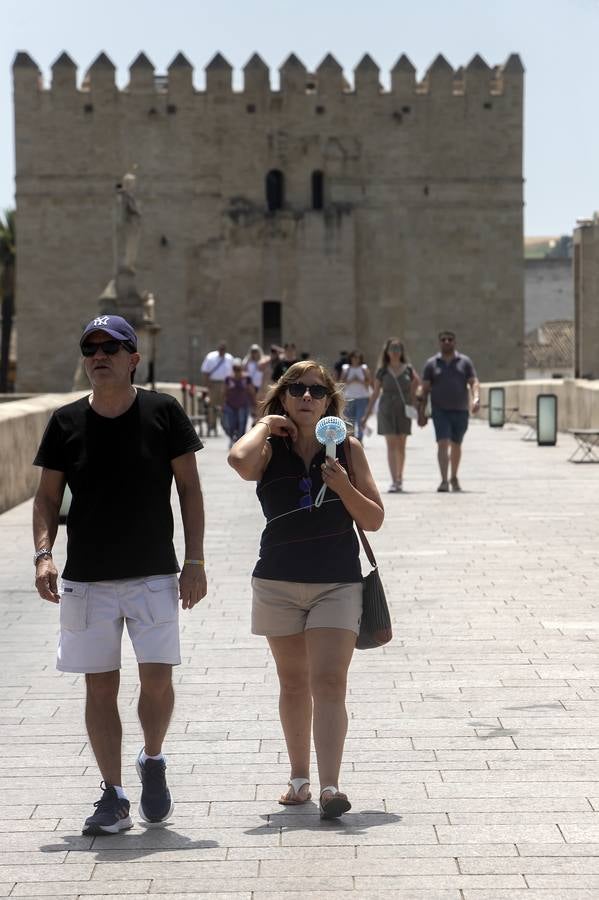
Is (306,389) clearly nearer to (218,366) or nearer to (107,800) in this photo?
(107,800)

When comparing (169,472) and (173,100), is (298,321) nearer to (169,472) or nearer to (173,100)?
(173,100)

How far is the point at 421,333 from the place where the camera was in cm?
5819

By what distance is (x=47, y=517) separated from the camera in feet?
16.9

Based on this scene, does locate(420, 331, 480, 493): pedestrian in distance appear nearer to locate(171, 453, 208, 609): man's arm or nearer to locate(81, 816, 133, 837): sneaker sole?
locate(171, 453, 208, 609): man's arm

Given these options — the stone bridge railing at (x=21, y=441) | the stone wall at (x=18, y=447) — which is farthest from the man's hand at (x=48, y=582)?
the stone wall at (x=18, y=447)

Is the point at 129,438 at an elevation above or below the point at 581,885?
above

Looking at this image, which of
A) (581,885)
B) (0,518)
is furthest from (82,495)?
(0,518)

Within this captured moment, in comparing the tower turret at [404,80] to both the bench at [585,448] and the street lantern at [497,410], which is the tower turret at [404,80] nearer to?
the street lantern at [497,410]

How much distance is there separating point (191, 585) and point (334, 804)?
2.71ft

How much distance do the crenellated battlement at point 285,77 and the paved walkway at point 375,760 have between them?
160ft

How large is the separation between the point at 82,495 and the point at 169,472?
279 millimetres

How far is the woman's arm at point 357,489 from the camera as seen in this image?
5117mm

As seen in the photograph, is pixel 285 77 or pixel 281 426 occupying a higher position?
pixel 285 77

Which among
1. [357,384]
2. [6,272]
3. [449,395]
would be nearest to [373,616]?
[449,395]
